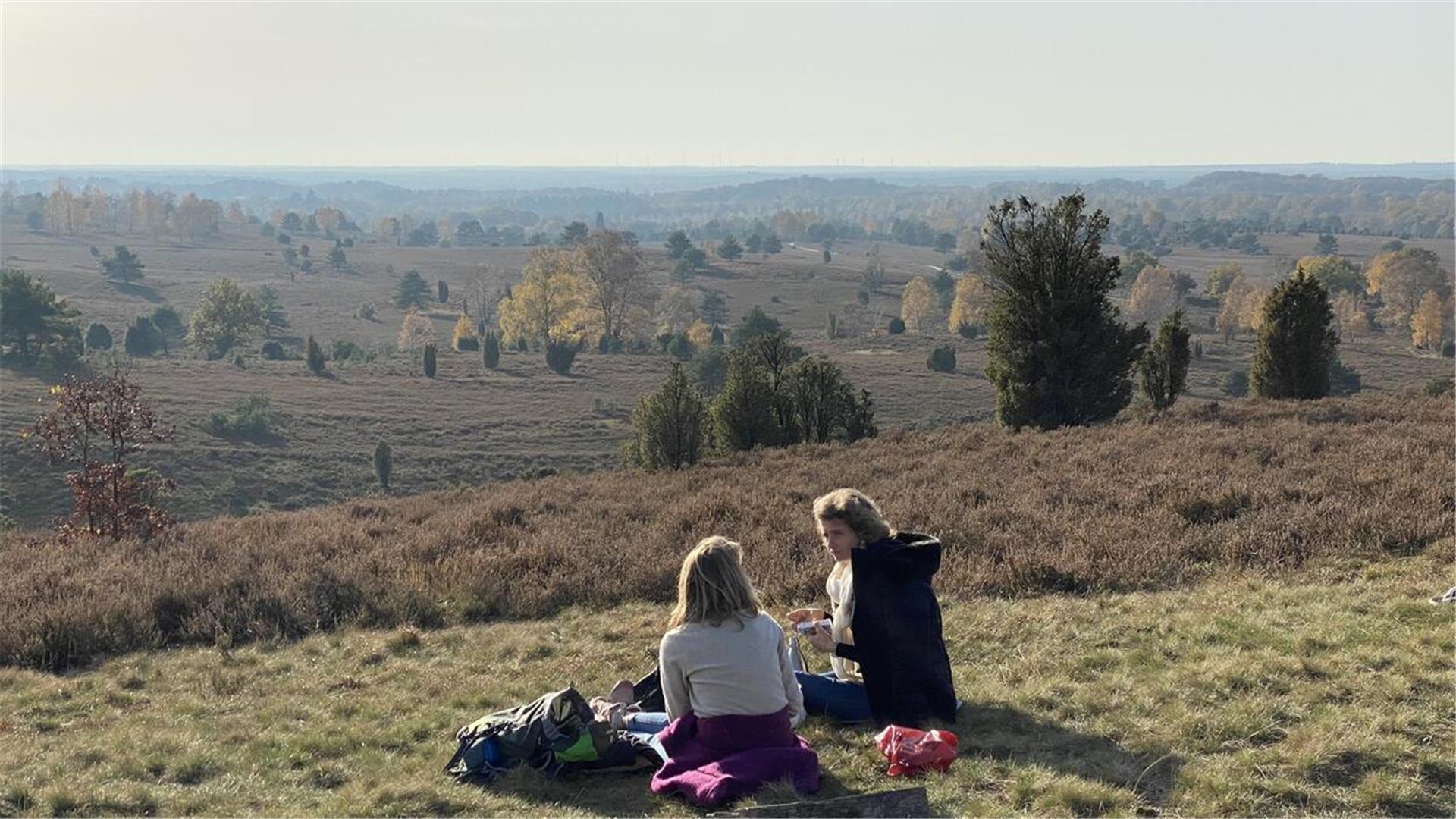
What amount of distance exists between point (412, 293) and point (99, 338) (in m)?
52.7

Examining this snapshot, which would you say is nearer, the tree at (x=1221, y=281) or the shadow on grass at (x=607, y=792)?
the shadow on grass at (x=607, y=792)

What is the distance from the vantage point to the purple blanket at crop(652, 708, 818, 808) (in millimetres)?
5320

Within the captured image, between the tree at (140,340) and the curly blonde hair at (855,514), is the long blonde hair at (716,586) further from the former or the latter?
the tree at (140,340)

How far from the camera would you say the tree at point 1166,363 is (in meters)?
26.2

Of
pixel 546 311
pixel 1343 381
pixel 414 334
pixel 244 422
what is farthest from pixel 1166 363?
pixel 414 334

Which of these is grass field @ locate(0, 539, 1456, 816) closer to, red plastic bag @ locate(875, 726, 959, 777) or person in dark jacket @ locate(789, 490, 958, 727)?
red plastic bag @ locate(875, 726, 959, 777)

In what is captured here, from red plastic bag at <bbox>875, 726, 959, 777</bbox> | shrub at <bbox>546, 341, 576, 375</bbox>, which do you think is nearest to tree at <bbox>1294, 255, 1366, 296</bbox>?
shrub at <bbox>546, 341, 576, 375</bbox>

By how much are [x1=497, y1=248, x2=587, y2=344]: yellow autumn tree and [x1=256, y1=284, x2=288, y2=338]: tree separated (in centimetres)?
2404

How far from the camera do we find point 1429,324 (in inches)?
3273

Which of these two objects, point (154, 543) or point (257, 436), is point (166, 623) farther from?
point (257, 436)

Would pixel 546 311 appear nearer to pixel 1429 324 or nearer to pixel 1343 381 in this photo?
pixel 1343 381

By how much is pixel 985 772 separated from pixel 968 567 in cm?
527

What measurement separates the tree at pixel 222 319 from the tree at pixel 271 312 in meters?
7.15

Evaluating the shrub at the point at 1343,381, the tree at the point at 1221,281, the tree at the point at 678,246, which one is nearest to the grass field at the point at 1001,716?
the shrub at the point at 1343,381
